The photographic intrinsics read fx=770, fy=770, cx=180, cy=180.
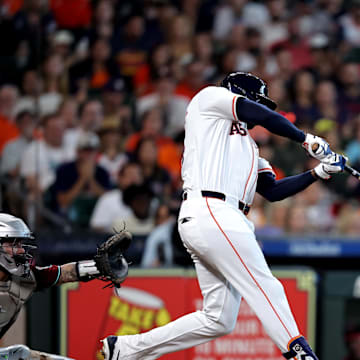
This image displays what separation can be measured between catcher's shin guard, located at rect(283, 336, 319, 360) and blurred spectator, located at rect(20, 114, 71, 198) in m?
3.10

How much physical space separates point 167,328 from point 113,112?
4.27 m

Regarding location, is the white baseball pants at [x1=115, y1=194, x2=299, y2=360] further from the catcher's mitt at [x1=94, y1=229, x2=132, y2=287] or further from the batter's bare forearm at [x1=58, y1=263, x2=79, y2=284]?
the batter's bare forearm at [x1=58, y1=263, x2=79, y2=284]

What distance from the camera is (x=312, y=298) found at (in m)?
5.94

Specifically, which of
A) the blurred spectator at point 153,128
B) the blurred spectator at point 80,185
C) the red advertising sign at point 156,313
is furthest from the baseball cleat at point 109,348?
the blurred spectator at point 153,128

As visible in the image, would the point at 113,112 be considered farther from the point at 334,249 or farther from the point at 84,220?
the point at 334,249

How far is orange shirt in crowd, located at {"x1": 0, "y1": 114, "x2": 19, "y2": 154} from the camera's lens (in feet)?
22.5

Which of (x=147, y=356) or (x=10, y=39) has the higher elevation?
(x=10, y=39)

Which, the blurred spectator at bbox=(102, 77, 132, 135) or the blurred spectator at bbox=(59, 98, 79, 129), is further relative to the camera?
the blurred spectator at bbox=(102, 77, 132, 135)

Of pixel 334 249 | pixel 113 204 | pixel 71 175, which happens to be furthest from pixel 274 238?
pixel 71 175

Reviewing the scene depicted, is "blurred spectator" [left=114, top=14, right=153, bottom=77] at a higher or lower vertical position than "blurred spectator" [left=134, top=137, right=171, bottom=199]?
higher

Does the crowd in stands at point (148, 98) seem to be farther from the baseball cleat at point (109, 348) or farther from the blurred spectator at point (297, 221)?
the baseball cleat at point (109, 348)

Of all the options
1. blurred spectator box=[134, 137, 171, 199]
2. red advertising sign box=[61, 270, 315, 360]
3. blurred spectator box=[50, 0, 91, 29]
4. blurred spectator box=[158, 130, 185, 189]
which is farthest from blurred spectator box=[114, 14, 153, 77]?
red advertising sign box=[61, 270, 315, 360]

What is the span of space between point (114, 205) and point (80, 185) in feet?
1.24

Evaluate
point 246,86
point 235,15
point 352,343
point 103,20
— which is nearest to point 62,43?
point 103,20
